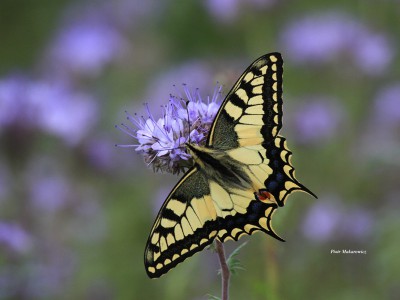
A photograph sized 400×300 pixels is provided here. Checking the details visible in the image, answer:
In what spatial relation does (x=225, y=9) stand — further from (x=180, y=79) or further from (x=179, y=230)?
(x=179, y=230)

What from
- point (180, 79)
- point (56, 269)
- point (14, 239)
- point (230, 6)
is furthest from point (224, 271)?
point (180, 79)

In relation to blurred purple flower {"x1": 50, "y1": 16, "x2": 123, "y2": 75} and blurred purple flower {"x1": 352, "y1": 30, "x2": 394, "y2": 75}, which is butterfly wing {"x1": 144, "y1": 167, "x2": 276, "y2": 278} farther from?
blurred purple flower {"x1": 50, "y1": 16, "x2": 123, "y2": 75}

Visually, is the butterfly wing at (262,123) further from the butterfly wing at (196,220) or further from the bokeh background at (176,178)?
the bokeh background at (176,178)

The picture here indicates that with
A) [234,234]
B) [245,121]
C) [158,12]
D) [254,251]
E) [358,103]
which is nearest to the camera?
[234,234]

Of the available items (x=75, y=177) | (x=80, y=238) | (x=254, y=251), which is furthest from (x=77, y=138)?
(x=254, y=251)

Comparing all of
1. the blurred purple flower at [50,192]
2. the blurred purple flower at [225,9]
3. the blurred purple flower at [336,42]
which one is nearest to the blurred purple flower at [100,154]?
Result: the blurred purple flower at [50,192]

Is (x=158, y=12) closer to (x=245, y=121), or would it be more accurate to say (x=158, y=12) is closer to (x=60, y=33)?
(x=60, y=33)
